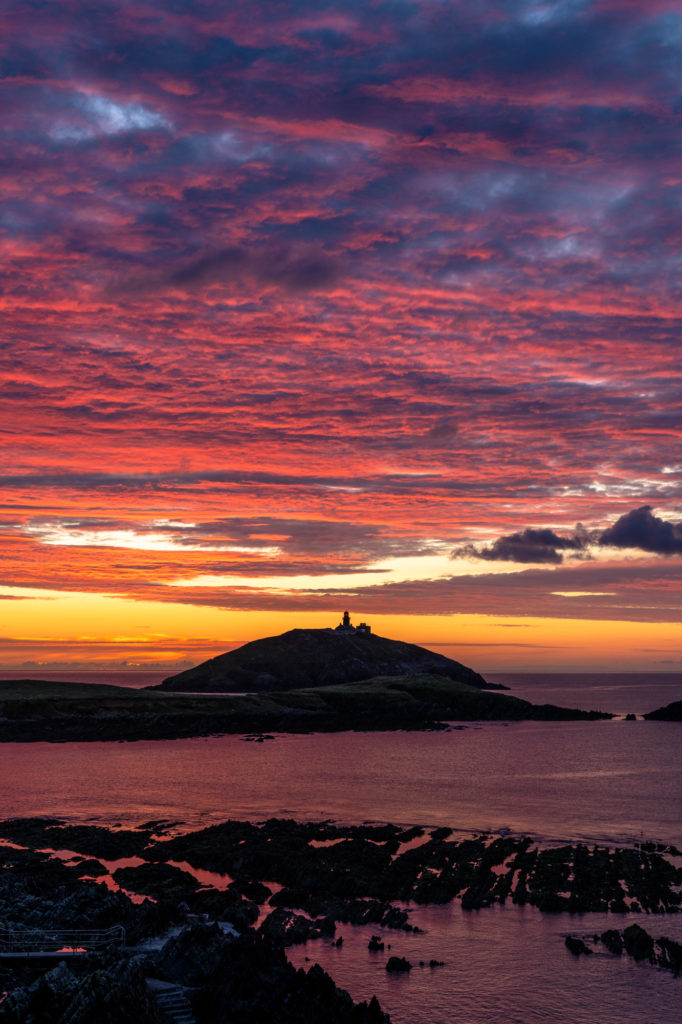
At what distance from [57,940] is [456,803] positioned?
54507 millimetres

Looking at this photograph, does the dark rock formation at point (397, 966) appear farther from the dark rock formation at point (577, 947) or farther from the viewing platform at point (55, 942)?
the viewing platform at point (55, 942)

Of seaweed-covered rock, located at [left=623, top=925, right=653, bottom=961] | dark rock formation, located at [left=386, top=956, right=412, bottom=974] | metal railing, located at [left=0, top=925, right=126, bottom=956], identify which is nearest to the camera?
metal railing, located at [left=0, top=925, right=126, bottom=956]

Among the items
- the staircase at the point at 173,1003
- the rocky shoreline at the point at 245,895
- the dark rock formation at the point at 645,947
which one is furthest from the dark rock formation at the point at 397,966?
the staircase at the point at 173,1003

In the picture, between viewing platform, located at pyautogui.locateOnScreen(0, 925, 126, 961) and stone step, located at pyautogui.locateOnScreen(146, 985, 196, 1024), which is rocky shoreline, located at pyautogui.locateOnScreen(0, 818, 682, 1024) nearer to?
stone step, located at pyautogui.locateOnScreen(146, 985, 196, 1024)

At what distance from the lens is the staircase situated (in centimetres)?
2834

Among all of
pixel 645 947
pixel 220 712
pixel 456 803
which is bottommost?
pixel 220 712

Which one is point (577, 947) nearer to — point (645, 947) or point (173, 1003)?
point (645, 947)

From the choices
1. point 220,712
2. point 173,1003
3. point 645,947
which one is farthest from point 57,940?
point 220,712

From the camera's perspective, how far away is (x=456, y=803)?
268ft

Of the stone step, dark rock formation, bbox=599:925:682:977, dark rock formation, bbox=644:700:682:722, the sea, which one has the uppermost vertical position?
the stone step

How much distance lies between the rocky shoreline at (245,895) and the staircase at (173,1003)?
21 cm

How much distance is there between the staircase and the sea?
302 inches

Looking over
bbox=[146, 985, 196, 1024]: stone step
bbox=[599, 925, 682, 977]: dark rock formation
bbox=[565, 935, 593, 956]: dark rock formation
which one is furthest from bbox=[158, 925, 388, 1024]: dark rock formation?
bbox=[599, 925, 682, 977]: dark rock formation

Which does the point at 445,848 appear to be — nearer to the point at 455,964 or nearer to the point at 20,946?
the point at 455,964
